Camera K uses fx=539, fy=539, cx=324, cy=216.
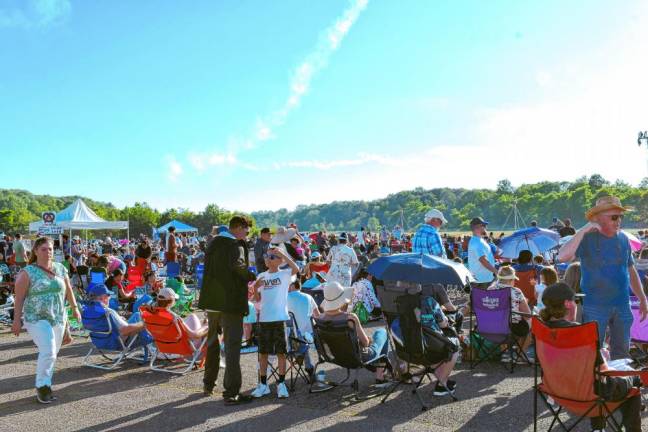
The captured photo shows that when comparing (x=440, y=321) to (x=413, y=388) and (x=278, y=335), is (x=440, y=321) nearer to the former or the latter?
(x=413, y=388)

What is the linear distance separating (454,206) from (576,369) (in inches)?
6587

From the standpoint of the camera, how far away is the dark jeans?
17.2ft

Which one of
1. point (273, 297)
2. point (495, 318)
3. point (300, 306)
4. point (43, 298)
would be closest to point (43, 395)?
point (43, 298)

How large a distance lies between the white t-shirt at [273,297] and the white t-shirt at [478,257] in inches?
133

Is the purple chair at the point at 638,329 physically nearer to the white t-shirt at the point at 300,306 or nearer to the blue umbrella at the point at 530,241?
the white t-shirt at the point at 300,306

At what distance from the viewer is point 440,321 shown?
5.21 m

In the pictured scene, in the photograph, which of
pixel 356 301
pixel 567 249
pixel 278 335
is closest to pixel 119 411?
pixel 278 335

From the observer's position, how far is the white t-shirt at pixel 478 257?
770 cm

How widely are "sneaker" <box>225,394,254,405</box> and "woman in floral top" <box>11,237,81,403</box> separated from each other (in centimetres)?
188

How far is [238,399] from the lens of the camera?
524 cm

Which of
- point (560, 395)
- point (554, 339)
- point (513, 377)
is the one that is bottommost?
point (513, 377)

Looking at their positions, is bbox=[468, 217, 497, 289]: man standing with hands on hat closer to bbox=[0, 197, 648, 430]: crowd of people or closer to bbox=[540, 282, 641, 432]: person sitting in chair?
bbox=[0, 197, 648, 430]: crowd of people

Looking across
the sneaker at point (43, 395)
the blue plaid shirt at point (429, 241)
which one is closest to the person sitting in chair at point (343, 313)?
the blue plaid shirt at point (429, 241)

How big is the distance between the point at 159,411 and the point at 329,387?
5.59ft
